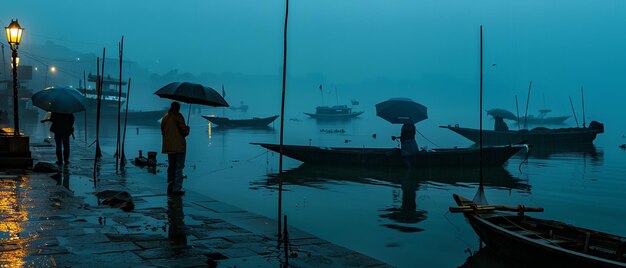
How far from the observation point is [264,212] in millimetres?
11812

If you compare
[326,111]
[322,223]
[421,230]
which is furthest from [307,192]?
[326,111]

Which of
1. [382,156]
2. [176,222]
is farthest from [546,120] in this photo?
[176,222]

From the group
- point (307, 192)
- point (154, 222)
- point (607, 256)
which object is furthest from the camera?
point (307, 192)

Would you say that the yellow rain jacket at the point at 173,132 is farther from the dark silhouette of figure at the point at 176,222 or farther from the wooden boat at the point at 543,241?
the wooden boat at the point at 543,241

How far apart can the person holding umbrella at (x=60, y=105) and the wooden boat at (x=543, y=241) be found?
32.6 ft

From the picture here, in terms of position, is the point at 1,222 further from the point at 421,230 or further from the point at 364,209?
the point at 364,209

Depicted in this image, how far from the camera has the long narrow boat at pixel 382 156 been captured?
20.4 meters

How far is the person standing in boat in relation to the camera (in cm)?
1922

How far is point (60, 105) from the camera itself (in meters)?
12.8

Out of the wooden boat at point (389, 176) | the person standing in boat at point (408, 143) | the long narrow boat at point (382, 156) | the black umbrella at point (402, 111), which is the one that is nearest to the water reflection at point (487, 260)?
the wooden boat at point (389, 176)

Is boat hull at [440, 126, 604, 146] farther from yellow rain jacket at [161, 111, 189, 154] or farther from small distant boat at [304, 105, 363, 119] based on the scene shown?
small distant boat at [304, 105, 363, 119]

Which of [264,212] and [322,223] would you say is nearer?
[322,223]

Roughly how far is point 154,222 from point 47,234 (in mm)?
1367

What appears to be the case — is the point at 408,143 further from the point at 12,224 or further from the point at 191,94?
the point at 12,224
